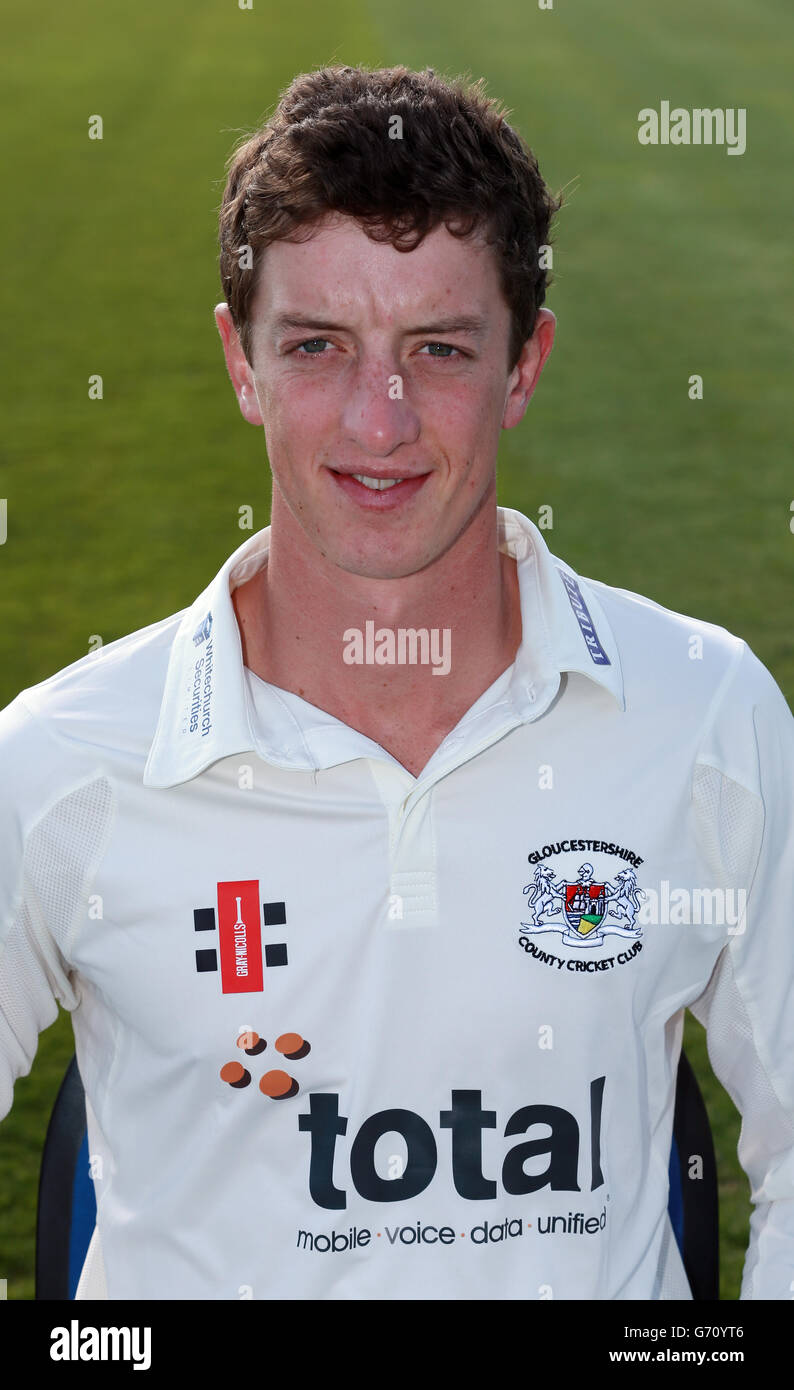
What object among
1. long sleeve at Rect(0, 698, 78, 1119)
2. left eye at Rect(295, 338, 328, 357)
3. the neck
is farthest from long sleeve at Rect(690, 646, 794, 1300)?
long sleeve at Rect(0, 698, 78, 1119)

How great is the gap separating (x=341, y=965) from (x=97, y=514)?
18.2ft

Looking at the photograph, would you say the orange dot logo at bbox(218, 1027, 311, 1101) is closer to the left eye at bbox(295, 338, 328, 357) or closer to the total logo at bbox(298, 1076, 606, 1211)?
the total logo at bbox(298, 1076, 606, 1211)

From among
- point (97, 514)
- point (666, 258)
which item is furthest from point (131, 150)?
point (97, 514)

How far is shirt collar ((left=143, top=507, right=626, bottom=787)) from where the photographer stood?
6.03 ft

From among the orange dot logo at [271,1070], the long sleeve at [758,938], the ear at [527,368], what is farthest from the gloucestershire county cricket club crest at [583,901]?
the ear at [527,368]

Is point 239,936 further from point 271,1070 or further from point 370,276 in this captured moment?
point 370,276

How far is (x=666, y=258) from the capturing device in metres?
9.35

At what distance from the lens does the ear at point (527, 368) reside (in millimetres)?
2025

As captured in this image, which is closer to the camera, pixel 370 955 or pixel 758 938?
pixel 370 955

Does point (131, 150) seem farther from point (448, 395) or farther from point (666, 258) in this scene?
point (448, 395)

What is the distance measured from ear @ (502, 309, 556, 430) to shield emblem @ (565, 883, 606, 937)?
1.84 ft

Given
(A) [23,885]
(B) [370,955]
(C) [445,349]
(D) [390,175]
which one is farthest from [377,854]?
(D) [390,175]

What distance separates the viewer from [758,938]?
6.45 feet

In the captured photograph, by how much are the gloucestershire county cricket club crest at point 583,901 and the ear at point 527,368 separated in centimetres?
53
